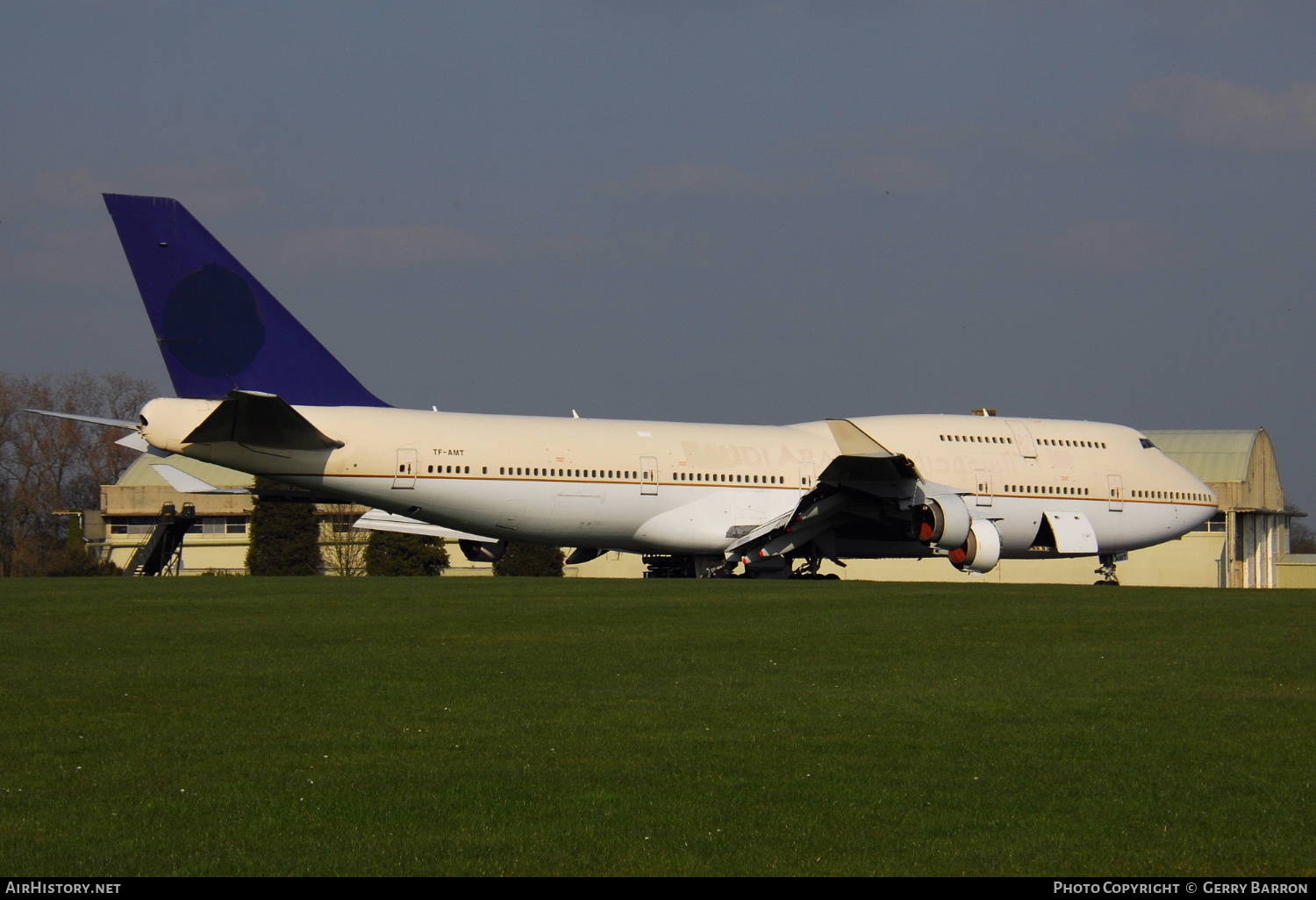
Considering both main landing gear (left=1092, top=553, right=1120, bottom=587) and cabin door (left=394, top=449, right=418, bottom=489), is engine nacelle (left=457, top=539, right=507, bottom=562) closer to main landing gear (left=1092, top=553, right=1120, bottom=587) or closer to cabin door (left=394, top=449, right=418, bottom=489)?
cabin door (left=394, top=449, right=418, bottom=489)

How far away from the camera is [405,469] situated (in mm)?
27906

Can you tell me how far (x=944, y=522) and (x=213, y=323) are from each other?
50.0ft

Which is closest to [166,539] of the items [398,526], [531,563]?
[531,563]

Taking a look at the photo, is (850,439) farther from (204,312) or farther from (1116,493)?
(204,312)

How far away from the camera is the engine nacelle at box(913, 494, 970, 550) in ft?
Result: 97.2

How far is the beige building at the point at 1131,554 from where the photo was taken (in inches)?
2141

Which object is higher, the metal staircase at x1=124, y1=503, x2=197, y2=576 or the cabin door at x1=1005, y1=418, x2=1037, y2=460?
the cabin door at x1=1005, y1=418, x2=1037, y2=460

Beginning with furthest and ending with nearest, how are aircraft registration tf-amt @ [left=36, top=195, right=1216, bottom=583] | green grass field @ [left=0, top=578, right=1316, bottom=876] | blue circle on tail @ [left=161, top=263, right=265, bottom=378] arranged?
blue circle on tail @ [left=161, top=263, right=265, bottom=378] → aircraft registration tf-amt @ [left=36, top=195, right=1216, bottom=583] → green grass field @ [left=0, top=578, right=1316, bottom=876]

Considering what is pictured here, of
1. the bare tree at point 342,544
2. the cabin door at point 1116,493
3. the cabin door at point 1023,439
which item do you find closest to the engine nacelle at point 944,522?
the cabin door at point 1023,439

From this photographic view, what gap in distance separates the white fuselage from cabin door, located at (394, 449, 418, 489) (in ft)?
0.09

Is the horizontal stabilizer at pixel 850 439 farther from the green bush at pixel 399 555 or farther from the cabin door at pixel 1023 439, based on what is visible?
the green bush at pixel 399 555

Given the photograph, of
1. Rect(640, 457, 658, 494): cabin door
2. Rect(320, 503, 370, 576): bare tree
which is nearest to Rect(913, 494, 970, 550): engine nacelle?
Rect(640, 457, 658, 494): cabin door

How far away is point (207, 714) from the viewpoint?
10445 mm

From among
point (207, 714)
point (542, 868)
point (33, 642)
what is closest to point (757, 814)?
point (542, 868)
